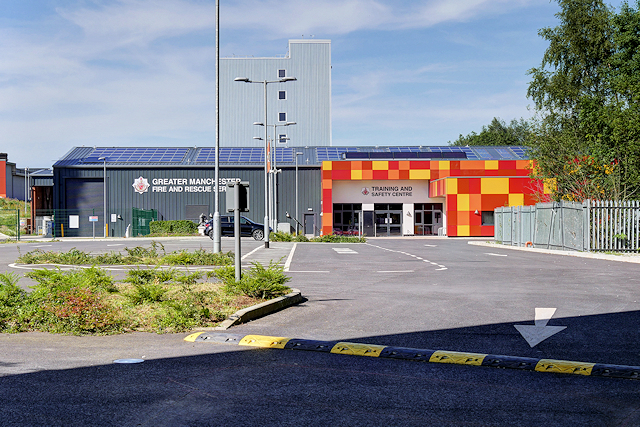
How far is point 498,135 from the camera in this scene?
289 ft

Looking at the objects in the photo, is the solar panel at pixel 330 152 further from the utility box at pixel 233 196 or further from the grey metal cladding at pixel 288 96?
the utility box at pixel 233 196

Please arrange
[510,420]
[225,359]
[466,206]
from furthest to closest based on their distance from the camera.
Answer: [466,206], [225,359], [510,420]

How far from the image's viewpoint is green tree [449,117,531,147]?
88.3 meters

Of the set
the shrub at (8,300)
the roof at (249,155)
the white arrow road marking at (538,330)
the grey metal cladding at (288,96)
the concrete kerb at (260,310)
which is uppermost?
the grey metal cladding at (288,96)

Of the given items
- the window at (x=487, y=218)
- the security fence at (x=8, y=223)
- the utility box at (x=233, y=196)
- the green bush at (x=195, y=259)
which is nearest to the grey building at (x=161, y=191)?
the security fence at (x=8, y=223)

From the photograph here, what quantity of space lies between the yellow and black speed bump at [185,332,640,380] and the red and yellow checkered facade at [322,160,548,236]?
4117cm

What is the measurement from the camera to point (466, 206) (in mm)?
47531

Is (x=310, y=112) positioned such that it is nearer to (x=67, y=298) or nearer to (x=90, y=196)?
(x=90, y=196)

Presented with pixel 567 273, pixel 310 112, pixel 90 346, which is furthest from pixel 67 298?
pixel 310 112

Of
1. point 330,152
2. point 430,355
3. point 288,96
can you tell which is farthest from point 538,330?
point 288,96

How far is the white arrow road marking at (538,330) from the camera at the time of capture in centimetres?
728

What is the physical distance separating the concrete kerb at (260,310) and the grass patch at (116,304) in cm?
19

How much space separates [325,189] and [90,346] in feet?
143

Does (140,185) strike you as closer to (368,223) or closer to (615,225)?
(368,223)
